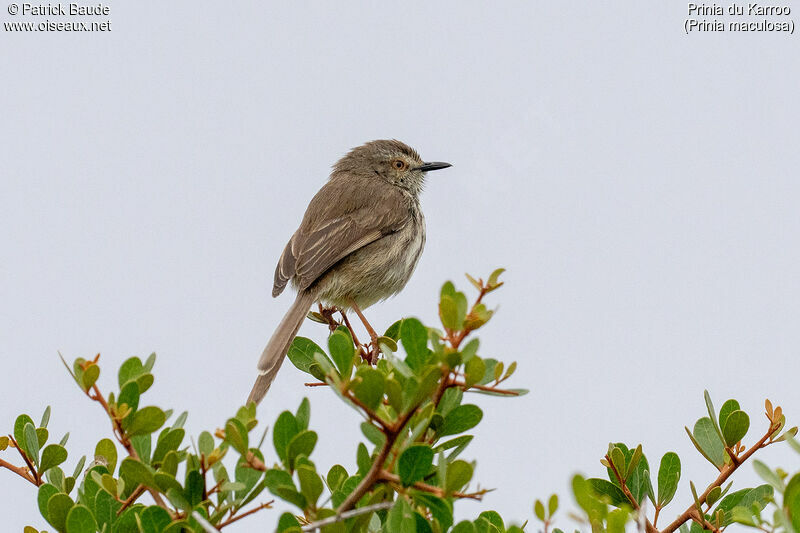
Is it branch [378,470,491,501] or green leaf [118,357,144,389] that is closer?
branch [378,470,491,501]

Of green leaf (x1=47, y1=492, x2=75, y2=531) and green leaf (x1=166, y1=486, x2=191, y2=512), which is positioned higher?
green leaf (x1=47, y1=492, x2=75, y2=531)

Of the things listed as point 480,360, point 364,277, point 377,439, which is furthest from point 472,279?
point 364,277

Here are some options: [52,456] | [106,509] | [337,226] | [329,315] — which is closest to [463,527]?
[106,509]

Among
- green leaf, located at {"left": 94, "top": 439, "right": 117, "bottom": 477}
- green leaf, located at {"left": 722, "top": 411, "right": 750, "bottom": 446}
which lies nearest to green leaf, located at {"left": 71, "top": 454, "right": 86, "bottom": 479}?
green leaf, located at {"left": 94, "top": 439, "right": 117, "bottom": 477}

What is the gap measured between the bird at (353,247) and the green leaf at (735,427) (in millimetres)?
3016

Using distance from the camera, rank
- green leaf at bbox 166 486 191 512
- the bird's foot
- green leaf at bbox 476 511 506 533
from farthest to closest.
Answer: the bird's foot
green leaf at bbox 476 511 506 533
green leaf at bbox 166 486 191 512

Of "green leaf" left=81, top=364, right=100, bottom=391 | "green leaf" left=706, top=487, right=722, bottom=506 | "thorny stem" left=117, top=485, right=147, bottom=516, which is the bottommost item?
"green leaf" left=706, top=487, right=722, bottom=506

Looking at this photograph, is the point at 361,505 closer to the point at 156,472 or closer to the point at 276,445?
the point at 276,445

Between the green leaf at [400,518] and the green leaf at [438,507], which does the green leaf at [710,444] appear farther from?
the green leaf at [400,518]

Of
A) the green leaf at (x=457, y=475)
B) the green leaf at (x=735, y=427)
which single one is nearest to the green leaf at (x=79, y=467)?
the green leaf at (x=457, y=475)

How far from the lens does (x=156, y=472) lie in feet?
9.35

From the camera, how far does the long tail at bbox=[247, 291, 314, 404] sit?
5.20m

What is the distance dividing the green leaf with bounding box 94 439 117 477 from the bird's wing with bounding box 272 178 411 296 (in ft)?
10.0

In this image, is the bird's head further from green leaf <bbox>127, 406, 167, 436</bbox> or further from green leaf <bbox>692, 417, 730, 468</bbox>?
green leaf <bbox>127, 406, 167, 436</bbox>
